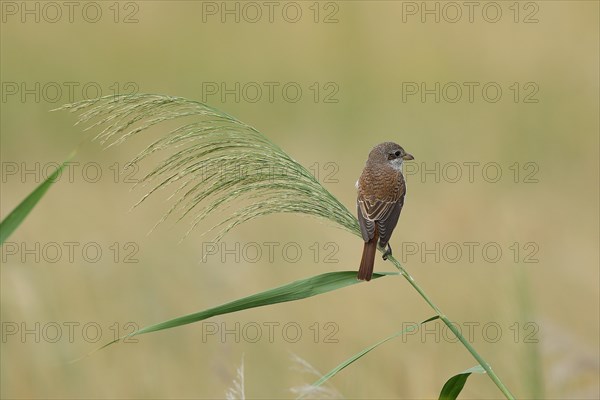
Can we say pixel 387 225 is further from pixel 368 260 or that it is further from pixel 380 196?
pixel 368 260

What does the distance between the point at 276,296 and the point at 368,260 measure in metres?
0.81

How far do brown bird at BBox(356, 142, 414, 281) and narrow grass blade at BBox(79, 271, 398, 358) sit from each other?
0.64m

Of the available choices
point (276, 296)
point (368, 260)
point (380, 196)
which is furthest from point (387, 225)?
point (276, 296)

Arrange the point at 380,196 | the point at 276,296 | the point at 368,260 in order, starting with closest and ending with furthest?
the point at 276,296 < the point at 368,260 < the point at 380,196

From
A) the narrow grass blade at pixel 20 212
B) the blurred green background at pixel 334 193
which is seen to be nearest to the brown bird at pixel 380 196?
the blurred green background at pixel 334 193

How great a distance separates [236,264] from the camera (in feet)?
20.2

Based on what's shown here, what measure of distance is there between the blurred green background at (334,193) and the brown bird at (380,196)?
429mm

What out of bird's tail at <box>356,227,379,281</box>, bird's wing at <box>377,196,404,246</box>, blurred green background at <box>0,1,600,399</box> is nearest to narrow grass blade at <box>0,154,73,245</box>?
bird's tail at <box>356,227,379,281</box>

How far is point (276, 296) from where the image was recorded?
2611 millimetres

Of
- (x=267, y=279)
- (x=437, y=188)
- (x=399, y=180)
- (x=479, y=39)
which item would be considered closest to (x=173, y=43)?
(x=479, y=39)

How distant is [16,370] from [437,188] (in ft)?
15.7

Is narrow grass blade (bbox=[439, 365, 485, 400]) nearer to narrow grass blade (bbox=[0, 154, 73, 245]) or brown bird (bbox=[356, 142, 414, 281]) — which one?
brown bird (bbox=[356, 142, 414, 281])

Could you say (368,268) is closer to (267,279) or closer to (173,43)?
(267,279)

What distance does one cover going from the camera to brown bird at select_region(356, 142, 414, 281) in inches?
148
